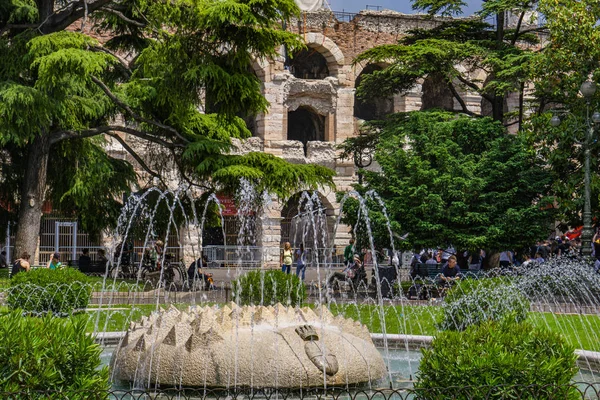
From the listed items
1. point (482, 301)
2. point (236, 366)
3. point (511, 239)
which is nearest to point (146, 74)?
point (511, 239)

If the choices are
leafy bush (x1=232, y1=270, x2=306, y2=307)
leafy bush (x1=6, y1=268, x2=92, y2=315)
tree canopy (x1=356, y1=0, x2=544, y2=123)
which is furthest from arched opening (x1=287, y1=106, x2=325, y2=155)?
leafy bush (x1=6, y1=268, x2=92, y2=315)

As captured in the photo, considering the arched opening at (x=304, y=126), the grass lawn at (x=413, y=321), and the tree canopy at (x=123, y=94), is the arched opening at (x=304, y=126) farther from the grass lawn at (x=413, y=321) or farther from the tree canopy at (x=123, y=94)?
the grass lawn at (x=413, y=321)

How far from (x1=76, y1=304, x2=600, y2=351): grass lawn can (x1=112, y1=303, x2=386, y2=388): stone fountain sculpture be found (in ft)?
12.1

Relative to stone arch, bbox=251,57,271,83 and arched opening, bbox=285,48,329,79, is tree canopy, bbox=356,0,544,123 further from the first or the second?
arched opening, bbox=285,48,329,79

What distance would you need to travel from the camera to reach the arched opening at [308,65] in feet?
106

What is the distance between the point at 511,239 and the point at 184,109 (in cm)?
731

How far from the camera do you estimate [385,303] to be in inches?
597

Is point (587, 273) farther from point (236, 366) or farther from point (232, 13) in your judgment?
point (236, 366)

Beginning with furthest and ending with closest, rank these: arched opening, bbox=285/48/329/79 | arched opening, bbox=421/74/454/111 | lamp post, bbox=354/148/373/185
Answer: arched opening, bbox=421/74/454/111, arched opening, bbox=285/48/329/79, lamp post, bbox=354/148/373/185

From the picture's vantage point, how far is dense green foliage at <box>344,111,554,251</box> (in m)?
17.9

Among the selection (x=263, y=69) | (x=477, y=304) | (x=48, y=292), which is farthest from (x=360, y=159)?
(x=477, y=304)

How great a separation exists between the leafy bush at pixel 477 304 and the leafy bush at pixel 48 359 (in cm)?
557

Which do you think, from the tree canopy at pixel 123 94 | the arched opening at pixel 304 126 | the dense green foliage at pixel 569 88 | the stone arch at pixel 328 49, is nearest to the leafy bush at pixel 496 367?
the tree canopy at pixel 123 94

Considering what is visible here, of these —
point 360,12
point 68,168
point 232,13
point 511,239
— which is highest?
point 360,12
